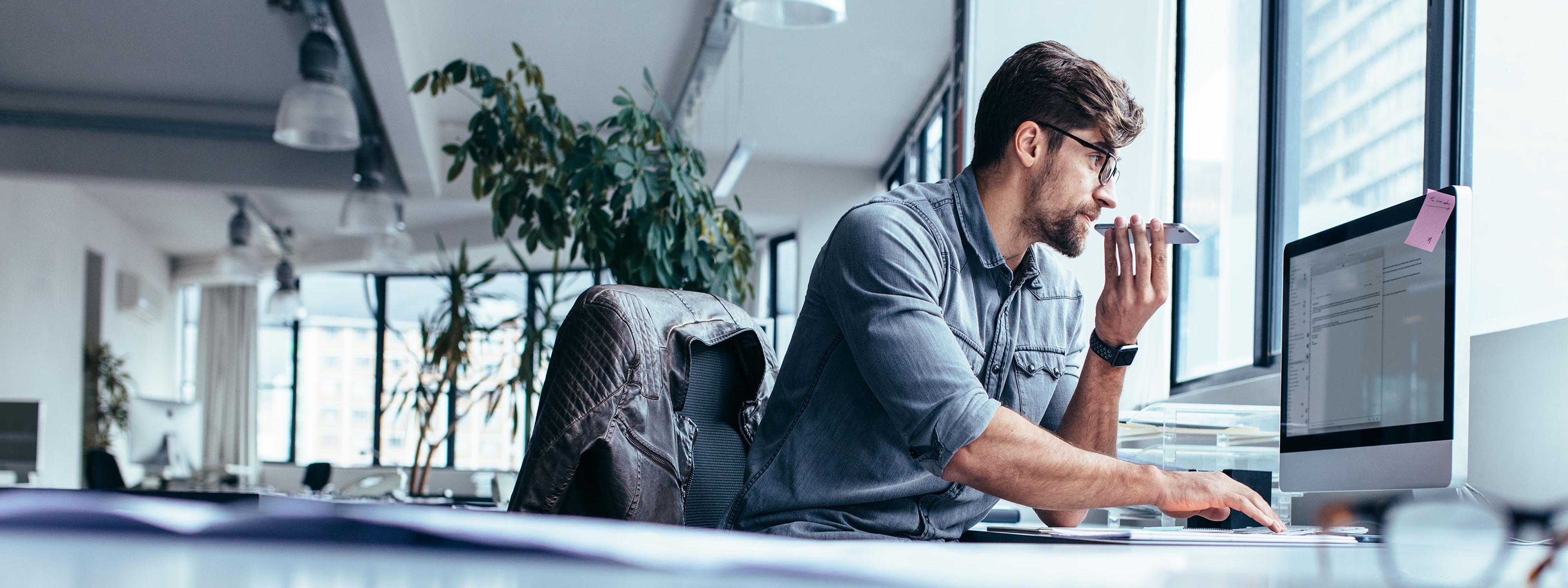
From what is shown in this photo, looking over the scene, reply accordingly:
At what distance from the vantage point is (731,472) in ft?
5.12

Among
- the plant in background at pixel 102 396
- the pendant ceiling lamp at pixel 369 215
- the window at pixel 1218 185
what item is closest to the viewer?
the window at pixel 1218 185

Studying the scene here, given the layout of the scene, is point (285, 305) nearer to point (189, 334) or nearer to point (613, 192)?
point (189, 334)

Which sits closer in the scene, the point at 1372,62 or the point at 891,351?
the point at 891,351

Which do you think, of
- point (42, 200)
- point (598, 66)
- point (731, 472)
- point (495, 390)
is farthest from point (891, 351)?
point (42, 200)

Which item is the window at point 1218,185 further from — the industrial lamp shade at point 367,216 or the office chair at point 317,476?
the office chair at point 317,476

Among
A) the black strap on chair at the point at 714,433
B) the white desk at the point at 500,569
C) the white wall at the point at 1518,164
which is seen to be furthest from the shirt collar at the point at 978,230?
the white desk at the point at 500,569

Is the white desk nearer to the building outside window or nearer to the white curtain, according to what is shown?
the building outside window

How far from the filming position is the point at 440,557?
19cm

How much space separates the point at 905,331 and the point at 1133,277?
1.50 ft

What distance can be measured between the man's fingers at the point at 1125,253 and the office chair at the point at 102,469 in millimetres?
6967

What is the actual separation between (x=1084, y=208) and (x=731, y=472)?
633 mm

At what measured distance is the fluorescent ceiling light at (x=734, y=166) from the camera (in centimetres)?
573

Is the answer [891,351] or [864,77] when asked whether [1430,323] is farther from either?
Result: [864,77]

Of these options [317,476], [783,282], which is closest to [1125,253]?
[783,282]
